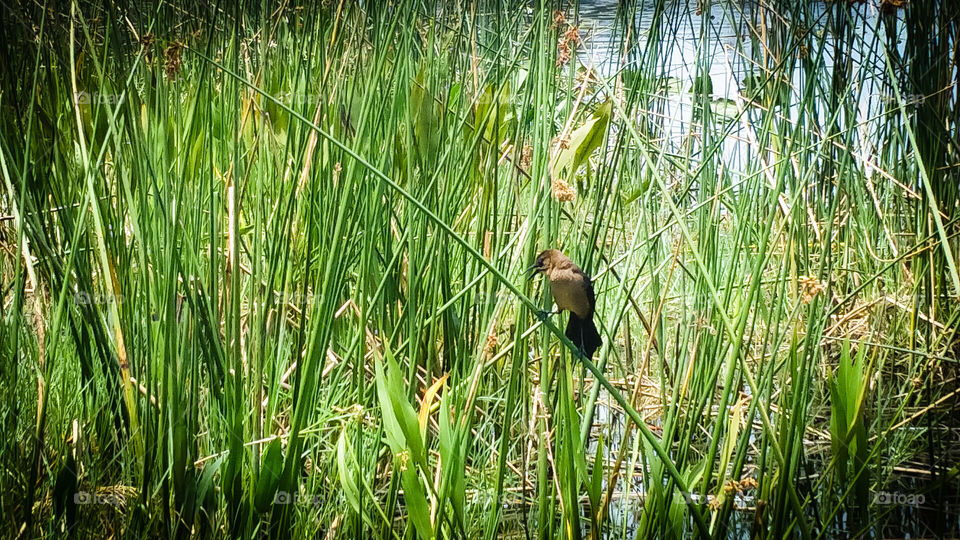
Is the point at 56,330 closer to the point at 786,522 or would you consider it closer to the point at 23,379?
the point at 23,379

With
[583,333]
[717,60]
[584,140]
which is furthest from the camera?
[717,60]

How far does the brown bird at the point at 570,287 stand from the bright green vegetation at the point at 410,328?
4 cm

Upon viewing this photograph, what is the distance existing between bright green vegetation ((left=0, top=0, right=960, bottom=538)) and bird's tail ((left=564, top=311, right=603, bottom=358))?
0.11ft

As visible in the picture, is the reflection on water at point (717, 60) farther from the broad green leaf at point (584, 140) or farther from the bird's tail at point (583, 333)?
the bird's tail at point (583, 333)

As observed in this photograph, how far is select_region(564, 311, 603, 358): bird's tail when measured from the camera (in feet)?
4.18

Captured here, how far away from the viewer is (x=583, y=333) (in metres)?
1.28

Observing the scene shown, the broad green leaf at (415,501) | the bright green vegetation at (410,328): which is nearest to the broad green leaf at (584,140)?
the bright green vegetation at (410,328)

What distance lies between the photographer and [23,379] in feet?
4.93

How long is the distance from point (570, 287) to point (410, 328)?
10.8 inches

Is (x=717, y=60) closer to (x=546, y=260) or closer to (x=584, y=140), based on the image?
(x=584, y=140)

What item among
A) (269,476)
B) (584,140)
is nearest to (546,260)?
(269,476)

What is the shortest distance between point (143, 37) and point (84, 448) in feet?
2.31

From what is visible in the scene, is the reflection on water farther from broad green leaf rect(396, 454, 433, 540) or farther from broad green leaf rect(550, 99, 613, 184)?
broad green leaf rect(396, 454, 433, 540)

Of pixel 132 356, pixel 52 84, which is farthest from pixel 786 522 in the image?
pixel 52 84
